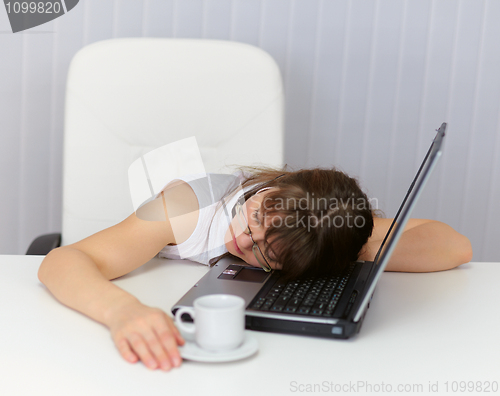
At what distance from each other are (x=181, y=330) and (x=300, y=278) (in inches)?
11.2

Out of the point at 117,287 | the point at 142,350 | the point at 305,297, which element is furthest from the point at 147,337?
the point at 305,297

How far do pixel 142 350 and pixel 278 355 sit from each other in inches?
6.7

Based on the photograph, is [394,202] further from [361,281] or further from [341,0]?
[361,281]

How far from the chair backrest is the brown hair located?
0.38m

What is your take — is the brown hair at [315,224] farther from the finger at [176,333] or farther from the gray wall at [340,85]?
the gray wall at [340,85]

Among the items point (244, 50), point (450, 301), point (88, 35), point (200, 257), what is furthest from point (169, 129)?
point (450, 301)

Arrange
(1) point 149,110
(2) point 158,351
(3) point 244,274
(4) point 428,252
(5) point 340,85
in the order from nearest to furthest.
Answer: (2) point 158,351
(3) point 244,274
(4) point 428,252
(1) point 149,110
(5) point 340,85

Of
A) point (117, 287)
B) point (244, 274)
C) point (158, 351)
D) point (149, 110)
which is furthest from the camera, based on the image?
point (149, 110)

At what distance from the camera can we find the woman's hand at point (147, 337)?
57 cm

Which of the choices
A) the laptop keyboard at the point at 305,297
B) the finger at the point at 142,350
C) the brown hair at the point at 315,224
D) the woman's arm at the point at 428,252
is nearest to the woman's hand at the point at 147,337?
the finger at the point at 142,350

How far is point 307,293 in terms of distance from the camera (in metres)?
0.76

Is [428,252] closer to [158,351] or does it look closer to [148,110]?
[158,351]

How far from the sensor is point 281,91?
131 centimetres

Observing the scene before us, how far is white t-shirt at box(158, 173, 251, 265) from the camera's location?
3.31ft
